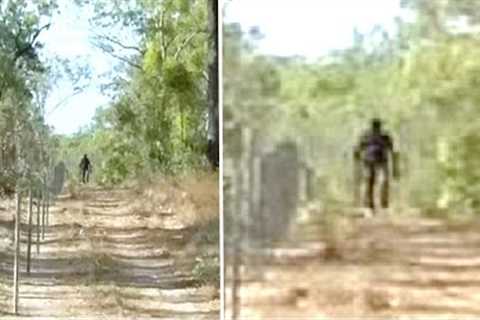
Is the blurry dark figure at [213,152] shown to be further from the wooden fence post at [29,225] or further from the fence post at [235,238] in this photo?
the wooden fence post at [29,225]

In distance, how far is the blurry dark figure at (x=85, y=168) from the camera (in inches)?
120

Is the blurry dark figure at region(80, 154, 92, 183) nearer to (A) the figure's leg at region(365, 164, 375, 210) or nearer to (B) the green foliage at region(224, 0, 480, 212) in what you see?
(B) the green foliage at region(224, 0, 480, 212)

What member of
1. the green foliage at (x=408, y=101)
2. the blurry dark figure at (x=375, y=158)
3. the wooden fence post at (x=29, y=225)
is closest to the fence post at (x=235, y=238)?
the green foliage at (x=408, y=101)

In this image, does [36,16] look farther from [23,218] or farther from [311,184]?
[311,184]

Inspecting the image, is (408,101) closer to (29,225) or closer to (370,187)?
(370,187)

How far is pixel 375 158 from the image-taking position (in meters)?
2.94

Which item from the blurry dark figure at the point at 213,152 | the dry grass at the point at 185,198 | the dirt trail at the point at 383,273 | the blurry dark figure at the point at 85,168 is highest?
the blurry dark figure at the point at 213,152

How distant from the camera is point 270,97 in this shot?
296 cm

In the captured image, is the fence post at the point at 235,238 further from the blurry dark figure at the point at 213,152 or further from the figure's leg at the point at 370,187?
the figure's leg at the point at 370,187

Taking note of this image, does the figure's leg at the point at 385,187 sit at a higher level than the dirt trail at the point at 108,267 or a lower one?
higher

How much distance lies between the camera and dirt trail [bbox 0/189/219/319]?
9.98ft

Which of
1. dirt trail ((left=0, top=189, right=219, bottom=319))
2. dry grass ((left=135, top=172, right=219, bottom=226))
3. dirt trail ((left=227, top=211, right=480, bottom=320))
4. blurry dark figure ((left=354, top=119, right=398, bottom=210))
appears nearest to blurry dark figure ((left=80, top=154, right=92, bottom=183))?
dirt trail ((left=0, top=189, right=219, bottom=319))

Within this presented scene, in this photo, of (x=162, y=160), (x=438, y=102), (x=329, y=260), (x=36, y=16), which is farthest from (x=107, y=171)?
(x=438, y=102)

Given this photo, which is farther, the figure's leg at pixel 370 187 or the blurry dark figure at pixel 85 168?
the blurry dark figure at pixel 85 168
